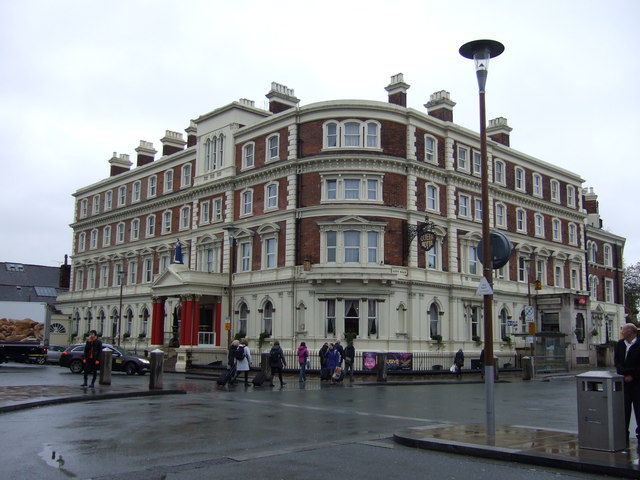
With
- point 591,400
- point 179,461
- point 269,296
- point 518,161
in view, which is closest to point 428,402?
point 591,400

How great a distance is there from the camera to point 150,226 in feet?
177

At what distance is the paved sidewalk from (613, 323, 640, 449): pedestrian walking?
626 millimetres

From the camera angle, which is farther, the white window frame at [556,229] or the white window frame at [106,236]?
the white window frame at [106,236]

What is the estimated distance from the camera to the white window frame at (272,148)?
137 feet

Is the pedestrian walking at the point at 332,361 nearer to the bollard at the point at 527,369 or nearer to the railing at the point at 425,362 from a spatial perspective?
the railing at the point at 425,362

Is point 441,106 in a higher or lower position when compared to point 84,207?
higher

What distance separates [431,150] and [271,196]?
10415mm

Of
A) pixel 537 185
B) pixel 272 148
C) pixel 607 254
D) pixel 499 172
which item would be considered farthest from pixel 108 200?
pixel 607 254

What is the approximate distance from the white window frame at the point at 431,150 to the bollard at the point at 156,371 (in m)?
24.0

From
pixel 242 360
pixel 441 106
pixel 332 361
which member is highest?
pixel 441 106

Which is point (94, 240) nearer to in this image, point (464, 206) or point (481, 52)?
point (464, 206)

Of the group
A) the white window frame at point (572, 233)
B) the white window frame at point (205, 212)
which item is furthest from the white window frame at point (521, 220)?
the white window frame at point (205, 212)

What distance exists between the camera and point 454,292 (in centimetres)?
4122

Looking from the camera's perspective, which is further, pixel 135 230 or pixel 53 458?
pixel 135 230
